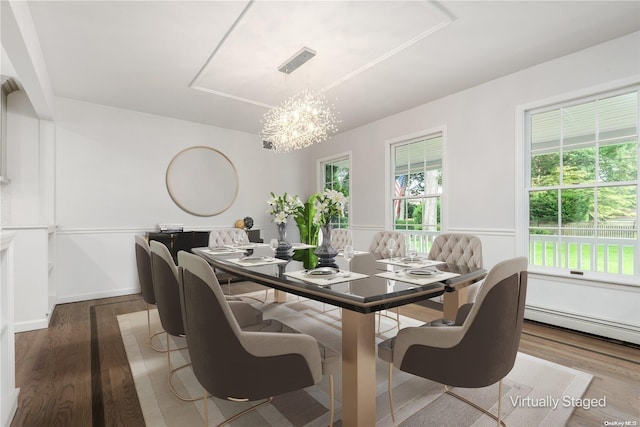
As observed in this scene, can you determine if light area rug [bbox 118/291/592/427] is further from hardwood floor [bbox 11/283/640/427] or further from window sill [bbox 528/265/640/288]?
window sill [bbox 528/265/640/288]

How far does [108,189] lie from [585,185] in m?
5.70

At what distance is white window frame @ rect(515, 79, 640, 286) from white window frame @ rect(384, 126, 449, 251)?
32.7 inches

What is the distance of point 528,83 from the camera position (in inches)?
123

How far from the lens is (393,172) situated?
4.63 metres

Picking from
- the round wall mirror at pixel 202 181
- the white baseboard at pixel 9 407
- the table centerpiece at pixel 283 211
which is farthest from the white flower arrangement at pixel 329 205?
the round wall mirror at pixel 202 181

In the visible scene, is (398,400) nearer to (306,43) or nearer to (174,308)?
(174,308)

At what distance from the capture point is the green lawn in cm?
267

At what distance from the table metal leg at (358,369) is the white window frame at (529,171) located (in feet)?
8.60

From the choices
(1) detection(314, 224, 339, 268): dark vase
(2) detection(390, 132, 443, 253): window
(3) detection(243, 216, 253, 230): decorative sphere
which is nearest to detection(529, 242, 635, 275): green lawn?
(2) detection(390, 132, 443, 253): window

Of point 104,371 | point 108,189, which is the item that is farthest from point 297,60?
point 108,189

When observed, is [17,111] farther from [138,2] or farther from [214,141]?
[138,2]

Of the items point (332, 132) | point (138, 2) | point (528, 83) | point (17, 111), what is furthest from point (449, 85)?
point (17, 111)

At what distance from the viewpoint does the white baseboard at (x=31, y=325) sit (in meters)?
2.89

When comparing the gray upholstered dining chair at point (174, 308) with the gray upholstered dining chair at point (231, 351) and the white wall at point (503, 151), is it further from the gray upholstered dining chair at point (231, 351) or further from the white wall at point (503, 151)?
the white wall at point (503, 151)
